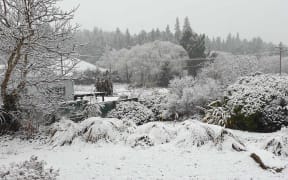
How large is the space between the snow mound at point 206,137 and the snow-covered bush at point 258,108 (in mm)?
4337

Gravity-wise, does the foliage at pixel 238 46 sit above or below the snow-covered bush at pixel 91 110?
above

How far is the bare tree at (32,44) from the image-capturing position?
6875mm

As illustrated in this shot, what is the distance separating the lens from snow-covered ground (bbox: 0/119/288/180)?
4.99 metres

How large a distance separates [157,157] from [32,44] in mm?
4390

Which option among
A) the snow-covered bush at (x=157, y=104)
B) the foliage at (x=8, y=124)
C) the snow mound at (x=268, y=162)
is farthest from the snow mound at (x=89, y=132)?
the snow-covered bush at (x=157, y=104)

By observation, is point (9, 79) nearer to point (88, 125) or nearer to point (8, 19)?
point (8, 19)

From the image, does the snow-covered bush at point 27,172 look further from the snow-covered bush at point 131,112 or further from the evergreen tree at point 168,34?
the evergreen tree at point 168,34

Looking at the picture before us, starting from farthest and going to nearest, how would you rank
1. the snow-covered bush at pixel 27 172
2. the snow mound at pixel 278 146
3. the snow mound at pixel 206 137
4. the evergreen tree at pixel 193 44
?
the evergreen tree at pixel 193 44 → the snow mound at pixel 206 137 → the snow mound at pixel 278 146 → the snow-covered bush at pixel 27 172

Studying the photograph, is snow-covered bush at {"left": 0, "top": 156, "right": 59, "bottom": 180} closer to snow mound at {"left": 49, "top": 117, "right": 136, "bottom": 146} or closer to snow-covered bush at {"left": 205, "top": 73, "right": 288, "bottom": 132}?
snow mound at {"left": 49, "top": 117, "right": 136, "bottom": 146}

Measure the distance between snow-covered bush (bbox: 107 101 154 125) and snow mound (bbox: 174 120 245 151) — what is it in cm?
668

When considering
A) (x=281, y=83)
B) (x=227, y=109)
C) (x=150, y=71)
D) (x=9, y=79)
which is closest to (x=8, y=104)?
(x=9, y=79)

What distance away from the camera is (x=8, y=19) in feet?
23.2

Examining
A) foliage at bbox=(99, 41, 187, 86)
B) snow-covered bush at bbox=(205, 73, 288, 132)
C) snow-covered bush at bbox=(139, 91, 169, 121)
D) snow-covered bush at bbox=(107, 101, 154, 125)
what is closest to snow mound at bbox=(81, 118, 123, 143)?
snow-covered bush at bbox=(205, 73, 288, 132)

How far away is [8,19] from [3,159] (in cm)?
369
